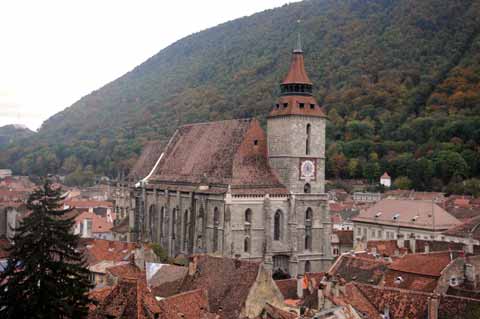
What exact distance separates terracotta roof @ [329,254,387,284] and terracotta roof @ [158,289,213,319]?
10.4 meters

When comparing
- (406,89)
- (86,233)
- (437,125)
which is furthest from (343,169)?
(86,233)

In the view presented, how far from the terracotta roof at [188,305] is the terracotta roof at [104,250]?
1984 cm

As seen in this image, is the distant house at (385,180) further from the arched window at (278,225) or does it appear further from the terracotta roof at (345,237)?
the arched window at (278,225)

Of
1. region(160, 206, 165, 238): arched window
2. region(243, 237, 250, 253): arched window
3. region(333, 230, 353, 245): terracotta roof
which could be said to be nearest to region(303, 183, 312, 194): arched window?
region(243, 237, 250, 253): arched window

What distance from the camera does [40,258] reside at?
26.3 m

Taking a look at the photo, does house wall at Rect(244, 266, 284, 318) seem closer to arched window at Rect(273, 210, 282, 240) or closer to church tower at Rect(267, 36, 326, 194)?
arched window at Rect(273, 210, 282, 240)

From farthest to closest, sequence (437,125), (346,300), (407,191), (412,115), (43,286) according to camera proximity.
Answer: (412,115) → (437,125) → (407,191) → (346,300) → (43,286)

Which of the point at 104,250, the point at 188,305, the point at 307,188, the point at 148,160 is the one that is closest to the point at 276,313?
the point at 188,305

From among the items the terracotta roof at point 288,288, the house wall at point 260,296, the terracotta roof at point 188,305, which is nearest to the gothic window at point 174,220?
the terracotta roof at point 288,288

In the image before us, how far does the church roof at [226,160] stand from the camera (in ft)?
Answer: 214

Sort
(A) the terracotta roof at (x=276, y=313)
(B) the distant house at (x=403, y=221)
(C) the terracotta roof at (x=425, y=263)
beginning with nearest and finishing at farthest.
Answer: (A) the terracotta roof at (x=276, y=313) → (C) the terracotta roof at (x=425, y=263) → (B) the distant house at (x=403, y=221)

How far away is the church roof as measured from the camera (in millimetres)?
65125

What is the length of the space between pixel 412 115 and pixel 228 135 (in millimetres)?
102342

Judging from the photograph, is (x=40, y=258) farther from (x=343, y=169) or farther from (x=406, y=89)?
(x=406, y=89)
